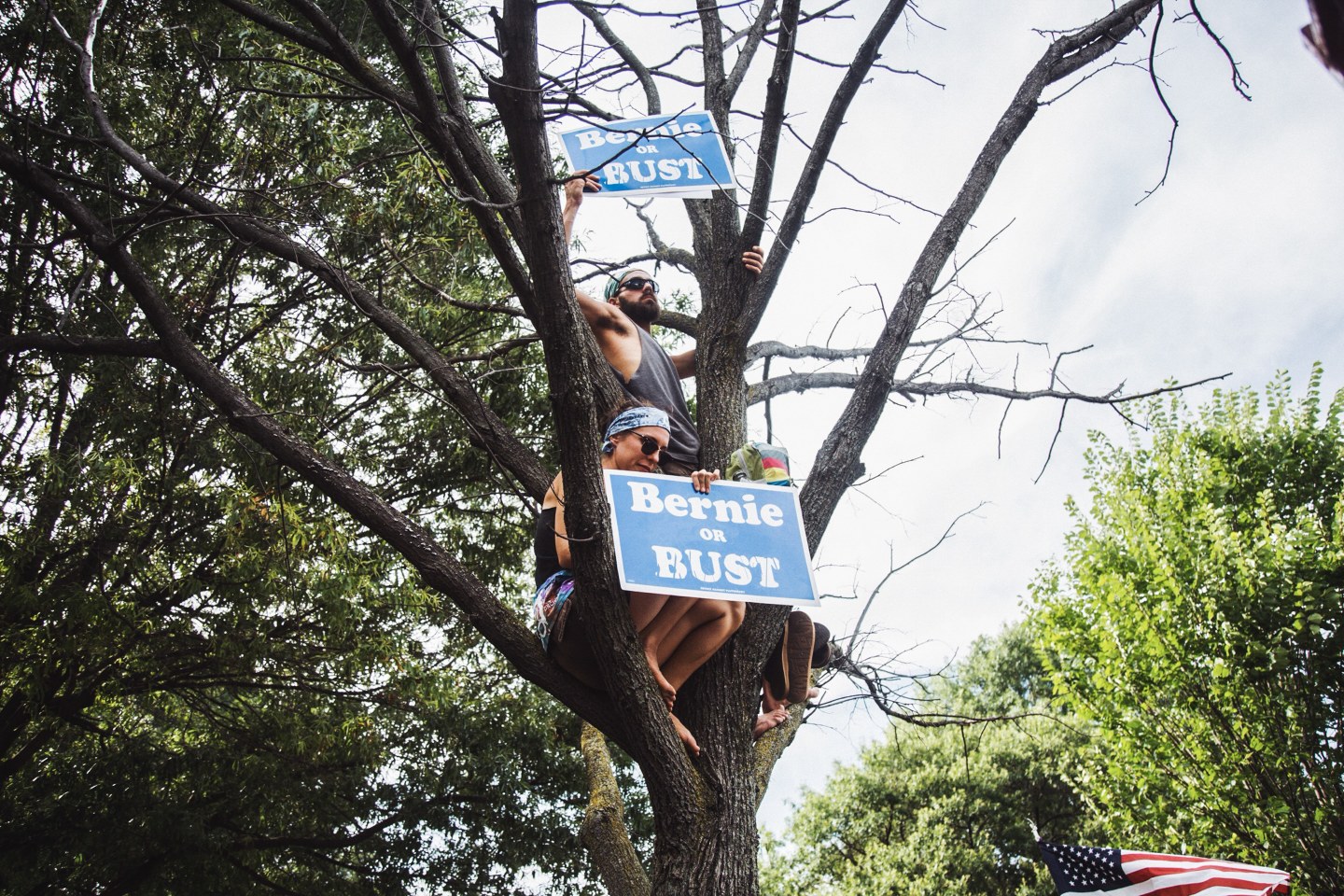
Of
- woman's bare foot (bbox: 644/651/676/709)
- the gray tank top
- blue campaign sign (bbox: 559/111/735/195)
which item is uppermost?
blue campaign sign (bbox: 559/111/735/195)

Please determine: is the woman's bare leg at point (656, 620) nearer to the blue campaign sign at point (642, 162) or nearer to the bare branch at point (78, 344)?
the blue campaign sign at point (642, 162)

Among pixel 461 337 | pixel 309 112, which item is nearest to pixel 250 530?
pixel 461 337

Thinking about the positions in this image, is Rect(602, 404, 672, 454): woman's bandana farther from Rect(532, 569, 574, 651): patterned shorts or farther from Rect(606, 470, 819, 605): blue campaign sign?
Rect(532, 569, 574, 651): patterned shorts

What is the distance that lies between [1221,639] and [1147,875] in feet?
9.08

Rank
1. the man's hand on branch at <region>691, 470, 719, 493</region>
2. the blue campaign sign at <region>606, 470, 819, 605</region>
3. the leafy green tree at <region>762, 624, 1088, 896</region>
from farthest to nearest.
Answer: the leafy green tree at <region>762, 624, 1088, 896</region> → the man's hand on branch at <region>691, 470, 719, 493</region> → the blue campaign sign at <region>606, 470, 819, 605</region>

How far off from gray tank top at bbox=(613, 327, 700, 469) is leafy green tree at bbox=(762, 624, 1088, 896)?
1133cm

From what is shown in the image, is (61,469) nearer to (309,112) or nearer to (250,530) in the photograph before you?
(250,530)

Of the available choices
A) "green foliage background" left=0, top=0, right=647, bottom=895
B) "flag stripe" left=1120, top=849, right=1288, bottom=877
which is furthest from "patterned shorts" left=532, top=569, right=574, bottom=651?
"flag stripe" left=1120, top=849, right=1288, bottom=877

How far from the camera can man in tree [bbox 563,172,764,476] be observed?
3617 mm

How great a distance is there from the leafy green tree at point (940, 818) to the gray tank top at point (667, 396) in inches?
446

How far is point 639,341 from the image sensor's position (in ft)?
12.7

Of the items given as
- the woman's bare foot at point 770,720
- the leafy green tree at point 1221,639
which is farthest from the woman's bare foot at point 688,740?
the leafy green tree at point 1221,639

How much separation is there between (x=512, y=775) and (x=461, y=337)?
9.94ft

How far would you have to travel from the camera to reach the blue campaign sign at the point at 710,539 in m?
2.73
